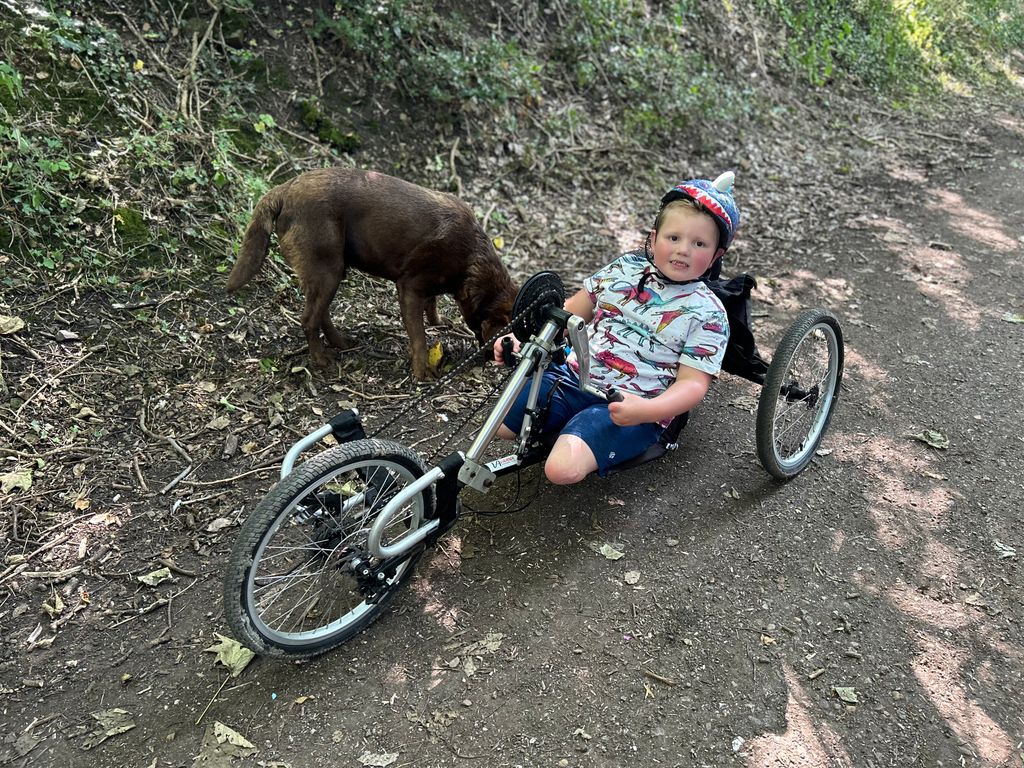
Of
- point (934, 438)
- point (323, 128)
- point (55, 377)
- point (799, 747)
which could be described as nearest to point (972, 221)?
point (934, 438)

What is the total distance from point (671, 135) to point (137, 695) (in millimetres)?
7835

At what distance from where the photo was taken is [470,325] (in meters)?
4.88

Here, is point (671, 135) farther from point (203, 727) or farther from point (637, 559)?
point (203, 727)

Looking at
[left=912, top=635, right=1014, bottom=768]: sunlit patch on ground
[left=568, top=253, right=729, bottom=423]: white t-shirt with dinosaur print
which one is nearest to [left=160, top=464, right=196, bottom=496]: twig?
[left=568, top=253, right=729, bottom=423]: white t-shirt with dinosaur print

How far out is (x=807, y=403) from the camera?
399 cm

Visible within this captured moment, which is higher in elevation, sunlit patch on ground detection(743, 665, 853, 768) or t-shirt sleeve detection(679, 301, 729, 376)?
t-shirt sleeve detection(679, 301, 729, 376)

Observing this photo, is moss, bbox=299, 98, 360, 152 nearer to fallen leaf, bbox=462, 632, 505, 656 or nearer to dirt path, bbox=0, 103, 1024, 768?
Result: dirt path, bbox=0, 103, 1024, 768

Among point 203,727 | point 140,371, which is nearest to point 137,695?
point 203,727

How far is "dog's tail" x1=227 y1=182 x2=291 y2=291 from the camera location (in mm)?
4512

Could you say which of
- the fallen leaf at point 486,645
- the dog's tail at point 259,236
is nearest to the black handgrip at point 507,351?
the fallen leaf at point 486,645

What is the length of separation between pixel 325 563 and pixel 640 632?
143 cm

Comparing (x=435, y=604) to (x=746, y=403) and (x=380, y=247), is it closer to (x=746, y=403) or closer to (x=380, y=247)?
(x=380, y=247)

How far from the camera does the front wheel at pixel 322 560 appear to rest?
2588mm

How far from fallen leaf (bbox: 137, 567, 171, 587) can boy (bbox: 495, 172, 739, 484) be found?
1797mm
